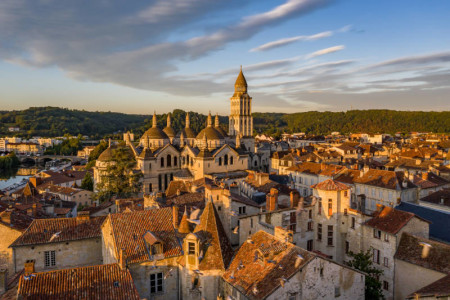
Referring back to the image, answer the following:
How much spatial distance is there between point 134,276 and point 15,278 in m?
7.13

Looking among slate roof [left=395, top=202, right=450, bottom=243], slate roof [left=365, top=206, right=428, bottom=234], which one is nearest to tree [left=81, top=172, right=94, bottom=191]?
slate roof [left=365, top=206, right=428, bottom=234]

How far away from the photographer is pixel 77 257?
2545cm

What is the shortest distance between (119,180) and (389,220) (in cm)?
4133

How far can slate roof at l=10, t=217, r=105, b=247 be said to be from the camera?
24.3 meters

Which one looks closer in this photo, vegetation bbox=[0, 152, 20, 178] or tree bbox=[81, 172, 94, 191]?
tree bbox=[81, 172, 94, 191]

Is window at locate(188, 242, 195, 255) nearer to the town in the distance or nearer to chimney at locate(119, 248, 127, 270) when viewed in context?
the town in the distance

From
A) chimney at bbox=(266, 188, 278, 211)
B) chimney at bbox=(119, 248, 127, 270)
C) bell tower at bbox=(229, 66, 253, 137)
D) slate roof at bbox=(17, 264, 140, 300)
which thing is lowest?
slate roof at bbox=(17, 264, 140, 300)

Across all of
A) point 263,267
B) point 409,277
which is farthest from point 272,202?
point 409,277

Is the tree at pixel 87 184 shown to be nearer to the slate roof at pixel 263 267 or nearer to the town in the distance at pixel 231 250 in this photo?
the town in the distance at pixel 231 250

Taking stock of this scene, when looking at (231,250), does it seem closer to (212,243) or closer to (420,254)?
(212,243)

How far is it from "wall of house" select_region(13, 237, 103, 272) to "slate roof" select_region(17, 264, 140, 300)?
23.5ft

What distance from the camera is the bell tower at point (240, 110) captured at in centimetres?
10438

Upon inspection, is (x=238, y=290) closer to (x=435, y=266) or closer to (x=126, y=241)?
(x=126, y=241)

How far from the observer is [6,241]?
26.7 m
